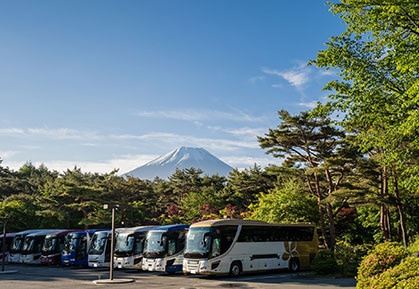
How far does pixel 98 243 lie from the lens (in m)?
27.4

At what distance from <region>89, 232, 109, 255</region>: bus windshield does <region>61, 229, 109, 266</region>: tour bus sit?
3.86 ft

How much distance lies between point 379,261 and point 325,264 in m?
10.2

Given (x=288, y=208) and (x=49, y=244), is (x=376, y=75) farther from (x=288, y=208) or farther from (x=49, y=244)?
(x=49, y=244)

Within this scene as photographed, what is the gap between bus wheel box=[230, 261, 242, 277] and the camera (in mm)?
20594

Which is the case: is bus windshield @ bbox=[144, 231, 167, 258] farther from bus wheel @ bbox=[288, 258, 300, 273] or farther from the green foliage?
the green foliage

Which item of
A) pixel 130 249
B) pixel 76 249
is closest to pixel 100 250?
pixel 76 249

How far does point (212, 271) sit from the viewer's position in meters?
19.8

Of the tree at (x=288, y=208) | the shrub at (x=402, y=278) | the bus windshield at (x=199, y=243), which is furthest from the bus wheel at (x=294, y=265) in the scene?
the shrub at (x=402, y=278)

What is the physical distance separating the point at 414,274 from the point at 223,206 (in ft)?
128

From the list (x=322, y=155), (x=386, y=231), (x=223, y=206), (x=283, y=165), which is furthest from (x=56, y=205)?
(x=386, y=231)

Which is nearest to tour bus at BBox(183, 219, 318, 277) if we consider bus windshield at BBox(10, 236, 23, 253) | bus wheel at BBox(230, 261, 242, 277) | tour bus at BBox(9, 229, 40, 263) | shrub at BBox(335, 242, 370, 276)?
bus wheel at BBox(230, 261, 242, 277)

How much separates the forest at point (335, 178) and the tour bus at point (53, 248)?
11303mm

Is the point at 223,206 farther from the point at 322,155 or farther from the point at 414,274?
the point at 414,274

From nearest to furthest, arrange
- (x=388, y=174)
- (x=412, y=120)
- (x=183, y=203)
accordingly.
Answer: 1. (x=412, y=120)
2. (x=388, y=174)
3. (x=183, y=203)
